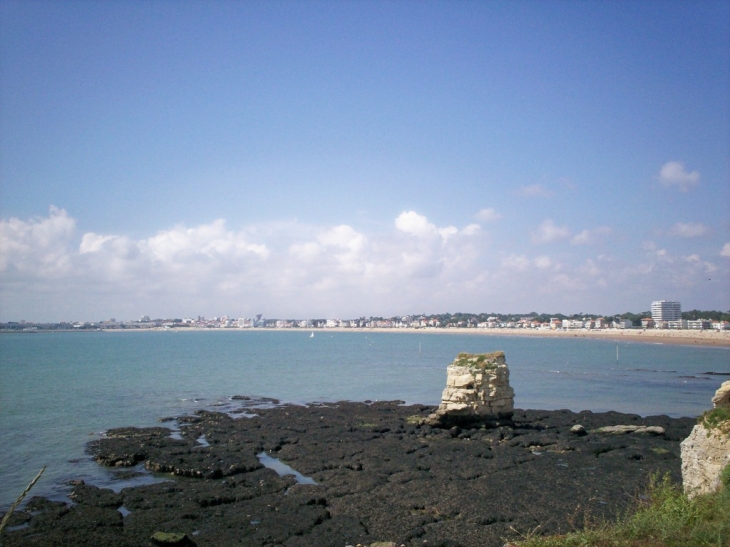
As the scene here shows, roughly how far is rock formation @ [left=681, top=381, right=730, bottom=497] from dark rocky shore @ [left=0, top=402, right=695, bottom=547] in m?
2.15

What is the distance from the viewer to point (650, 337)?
453ft

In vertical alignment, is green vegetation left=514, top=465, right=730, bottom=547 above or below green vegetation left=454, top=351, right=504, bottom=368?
below

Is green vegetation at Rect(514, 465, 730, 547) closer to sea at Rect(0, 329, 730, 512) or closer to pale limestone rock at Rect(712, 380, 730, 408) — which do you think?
pale limestone rock at Rect(712, 380, 730, 408)

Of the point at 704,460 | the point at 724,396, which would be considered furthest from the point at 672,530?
the point at 724,396

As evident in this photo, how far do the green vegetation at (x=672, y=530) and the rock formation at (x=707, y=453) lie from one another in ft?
2.95

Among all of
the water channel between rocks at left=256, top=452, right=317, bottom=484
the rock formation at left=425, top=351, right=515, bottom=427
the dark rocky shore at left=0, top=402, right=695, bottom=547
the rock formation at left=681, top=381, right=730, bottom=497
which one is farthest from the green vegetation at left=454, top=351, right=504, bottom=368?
the rock formation at left=681, top=381, right=730, bottom=497

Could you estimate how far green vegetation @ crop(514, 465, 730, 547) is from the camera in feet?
27.4

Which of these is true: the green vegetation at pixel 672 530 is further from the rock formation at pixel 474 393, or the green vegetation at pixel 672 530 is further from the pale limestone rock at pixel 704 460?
the rock formation at pixel 474 393

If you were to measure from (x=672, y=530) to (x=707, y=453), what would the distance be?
144 inches

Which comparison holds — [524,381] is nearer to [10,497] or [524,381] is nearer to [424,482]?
[424,482]

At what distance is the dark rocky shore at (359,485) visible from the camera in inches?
529

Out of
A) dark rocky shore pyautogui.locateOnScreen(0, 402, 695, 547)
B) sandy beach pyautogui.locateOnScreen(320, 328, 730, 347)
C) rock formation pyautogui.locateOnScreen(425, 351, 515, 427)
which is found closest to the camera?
dark rocky shore pyautogui.locateOnScreen(0, 402, 695, 547)

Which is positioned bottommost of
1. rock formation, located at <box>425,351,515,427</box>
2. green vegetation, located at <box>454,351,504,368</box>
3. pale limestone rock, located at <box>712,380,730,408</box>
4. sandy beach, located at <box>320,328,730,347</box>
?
sandy beach, located at <box>320,328,730,347</box>

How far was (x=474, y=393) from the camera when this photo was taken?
27156mm
